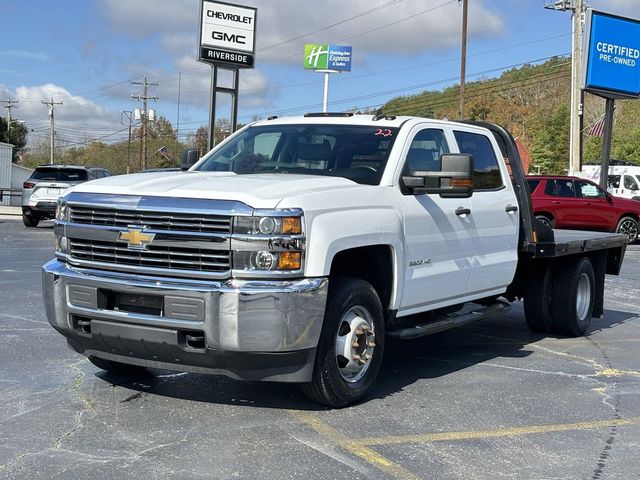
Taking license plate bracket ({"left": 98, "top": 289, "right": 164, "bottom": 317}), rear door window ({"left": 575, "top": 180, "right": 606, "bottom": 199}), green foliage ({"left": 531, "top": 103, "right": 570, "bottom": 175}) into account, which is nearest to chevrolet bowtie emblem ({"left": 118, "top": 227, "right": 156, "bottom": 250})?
license plate bracket ({"left": 98, "top": 289, "right": 164, "bottom": 317})

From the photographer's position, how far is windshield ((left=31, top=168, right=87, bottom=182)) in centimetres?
2159

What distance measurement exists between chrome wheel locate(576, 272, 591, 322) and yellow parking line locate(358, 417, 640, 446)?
10.6 ft

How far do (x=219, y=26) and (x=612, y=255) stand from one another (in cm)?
1692

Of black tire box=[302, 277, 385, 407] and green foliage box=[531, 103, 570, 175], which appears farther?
green foliage box=[531, 103, 570, 175]

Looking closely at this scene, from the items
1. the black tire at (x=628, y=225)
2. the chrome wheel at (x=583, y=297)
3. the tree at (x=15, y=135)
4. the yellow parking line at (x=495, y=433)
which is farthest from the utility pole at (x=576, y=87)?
the tree at (x=15, y=135)

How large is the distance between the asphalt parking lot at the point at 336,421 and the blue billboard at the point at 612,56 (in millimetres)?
21496

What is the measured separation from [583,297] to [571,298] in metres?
0.47

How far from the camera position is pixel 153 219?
16.5 ft

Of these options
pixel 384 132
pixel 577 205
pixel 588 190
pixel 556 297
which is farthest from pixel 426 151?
pixel 588 190

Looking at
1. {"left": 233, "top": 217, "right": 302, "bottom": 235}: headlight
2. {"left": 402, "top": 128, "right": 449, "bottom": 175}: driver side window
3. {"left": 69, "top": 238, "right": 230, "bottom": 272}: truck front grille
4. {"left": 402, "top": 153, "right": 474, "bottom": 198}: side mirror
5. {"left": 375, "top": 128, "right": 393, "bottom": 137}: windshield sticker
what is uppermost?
{"left": 375, "top": 128, "right": 393, "bottom": 137}: windshield sticker

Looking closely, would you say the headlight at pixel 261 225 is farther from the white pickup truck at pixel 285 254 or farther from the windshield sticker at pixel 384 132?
the windshield sticker at pixel 384 132

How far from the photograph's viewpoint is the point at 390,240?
5.68 meters

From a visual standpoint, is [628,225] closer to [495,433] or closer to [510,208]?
[510,208]

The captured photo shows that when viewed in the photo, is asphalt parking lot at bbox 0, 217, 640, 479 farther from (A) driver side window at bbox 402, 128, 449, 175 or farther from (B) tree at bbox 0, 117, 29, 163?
(B) tree at bbox 0, 117, 29, 163
